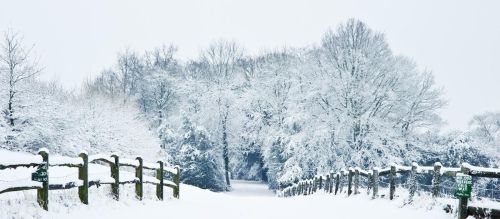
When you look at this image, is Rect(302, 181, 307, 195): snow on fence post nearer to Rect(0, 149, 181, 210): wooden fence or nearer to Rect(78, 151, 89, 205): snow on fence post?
Rect(0, 149, 181, 210): wooden fence

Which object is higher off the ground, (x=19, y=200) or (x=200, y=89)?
(x=200, y=89)

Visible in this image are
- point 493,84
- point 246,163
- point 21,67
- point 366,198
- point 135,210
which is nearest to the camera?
point 135,210

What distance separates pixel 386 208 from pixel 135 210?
19.5ft

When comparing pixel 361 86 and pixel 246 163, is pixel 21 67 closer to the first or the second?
pixel 361 86

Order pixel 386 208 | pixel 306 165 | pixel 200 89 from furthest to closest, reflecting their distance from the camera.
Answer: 1. pixel 200 89
2. pixel 306 165
3. pixel 386 208

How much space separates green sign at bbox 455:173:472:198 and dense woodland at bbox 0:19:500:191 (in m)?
22.8

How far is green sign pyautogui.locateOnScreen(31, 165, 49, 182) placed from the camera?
27.4 ft

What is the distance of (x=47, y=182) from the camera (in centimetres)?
847

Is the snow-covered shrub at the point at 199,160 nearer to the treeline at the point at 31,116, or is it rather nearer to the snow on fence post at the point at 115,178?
the treeline at the point at 31,116

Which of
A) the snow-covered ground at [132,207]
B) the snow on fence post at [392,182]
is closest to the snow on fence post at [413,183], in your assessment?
the snow-covered ground at [132,207]

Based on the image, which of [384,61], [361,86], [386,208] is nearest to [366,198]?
[386,208]

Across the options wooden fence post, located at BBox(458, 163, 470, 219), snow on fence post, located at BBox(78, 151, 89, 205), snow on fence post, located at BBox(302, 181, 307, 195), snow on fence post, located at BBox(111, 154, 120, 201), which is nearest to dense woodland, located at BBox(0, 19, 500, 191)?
snow on fence post, located at BBox(302, 181, 307, 195)

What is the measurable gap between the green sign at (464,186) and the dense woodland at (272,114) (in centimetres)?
2280

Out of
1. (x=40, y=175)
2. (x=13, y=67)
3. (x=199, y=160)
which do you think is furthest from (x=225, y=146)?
(x=40, y=175)
